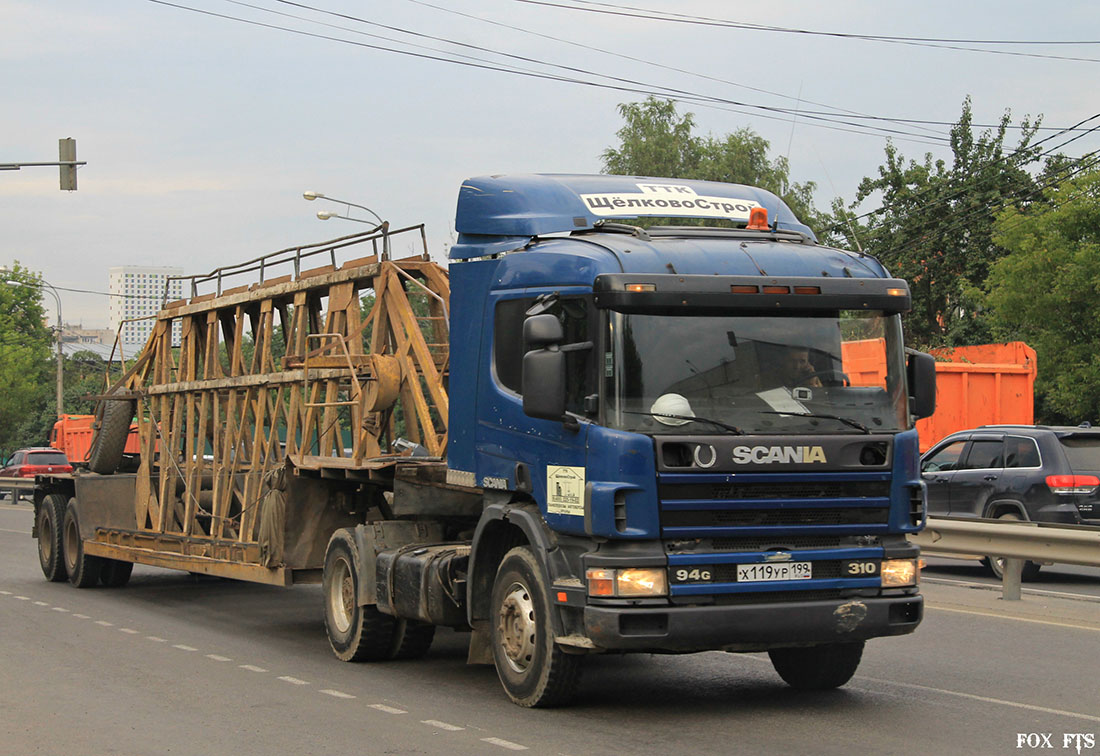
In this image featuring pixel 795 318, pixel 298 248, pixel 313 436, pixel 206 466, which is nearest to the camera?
pixel 795 318

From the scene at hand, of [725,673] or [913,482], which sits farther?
[725,673]

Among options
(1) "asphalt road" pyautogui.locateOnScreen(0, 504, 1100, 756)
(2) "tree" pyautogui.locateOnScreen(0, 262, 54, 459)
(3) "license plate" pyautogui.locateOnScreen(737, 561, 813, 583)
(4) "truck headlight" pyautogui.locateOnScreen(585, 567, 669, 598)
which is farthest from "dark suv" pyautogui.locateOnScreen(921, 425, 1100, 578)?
(2) "tree" pyautogui.locateOnScreen(0, 262, 54, 459)

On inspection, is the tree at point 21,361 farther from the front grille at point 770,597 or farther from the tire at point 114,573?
the front grille at point 770,597

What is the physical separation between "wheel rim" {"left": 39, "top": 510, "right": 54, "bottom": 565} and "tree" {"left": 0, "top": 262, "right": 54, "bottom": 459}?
56442 mm

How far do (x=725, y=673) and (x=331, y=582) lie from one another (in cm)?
326

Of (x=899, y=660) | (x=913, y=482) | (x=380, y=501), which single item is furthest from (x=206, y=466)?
(x=913, y=482)

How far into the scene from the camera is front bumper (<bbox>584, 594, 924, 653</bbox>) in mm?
7918

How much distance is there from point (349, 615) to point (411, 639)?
1.71 ft

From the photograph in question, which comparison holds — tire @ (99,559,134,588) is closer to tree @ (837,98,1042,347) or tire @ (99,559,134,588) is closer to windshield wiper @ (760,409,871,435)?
windshield wiper @ (760,409,871,435)

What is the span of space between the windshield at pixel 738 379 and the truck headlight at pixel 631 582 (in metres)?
0.80

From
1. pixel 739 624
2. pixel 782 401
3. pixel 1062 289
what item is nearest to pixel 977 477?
pixel 782 401

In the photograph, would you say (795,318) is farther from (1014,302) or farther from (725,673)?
(1014,302)

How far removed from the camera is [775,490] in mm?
8133

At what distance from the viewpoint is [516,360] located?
919cm
